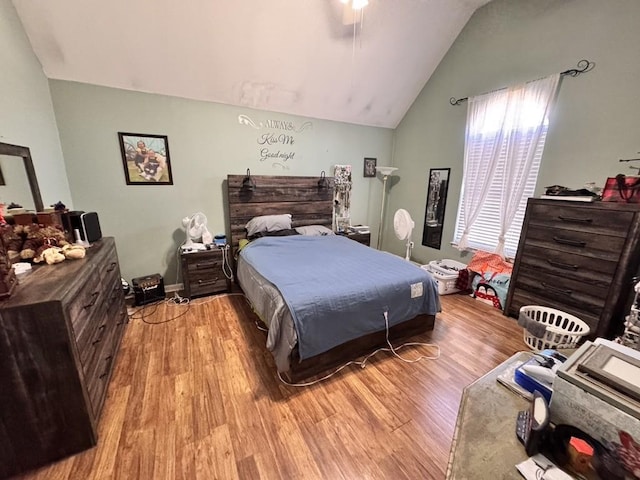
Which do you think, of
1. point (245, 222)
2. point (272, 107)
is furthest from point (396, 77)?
point (245, 222)

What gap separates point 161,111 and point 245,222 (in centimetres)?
148

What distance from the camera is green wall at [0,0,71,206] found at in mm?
1764

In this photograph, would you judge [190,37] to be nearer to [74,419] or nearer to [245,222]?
[245,222]

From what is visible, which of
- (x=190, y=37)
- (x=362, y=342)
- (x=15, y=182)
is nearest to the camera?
(x=15, y=182)

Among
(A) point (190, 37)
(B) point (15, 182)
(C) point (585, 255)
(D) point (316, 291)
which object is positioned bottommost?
(D) point (316, 291)

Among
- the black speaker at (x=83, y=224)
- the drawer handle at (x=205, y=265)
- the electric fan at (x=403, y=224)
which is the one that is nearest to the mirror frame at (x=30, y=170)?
the black speaker at (x=83, y=224)

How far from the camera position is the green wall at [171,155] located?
259cm

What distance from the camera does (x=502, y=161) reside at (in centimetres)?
299

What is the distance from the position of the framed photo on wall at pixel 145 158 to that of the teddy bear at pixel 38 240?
4.31 ft

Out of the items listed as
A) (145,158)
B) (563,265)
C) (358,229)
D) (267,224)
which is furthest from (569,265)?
(145,158)

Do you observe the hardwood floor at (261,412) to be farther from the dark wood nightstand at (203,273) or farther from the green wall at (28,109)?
the green wall at (28,109)

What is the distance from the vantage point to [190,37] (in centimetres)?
242

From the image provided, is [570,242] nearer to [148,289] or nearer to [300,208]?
[300,208]

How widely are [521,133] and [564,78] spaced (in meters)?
0.53
